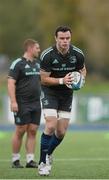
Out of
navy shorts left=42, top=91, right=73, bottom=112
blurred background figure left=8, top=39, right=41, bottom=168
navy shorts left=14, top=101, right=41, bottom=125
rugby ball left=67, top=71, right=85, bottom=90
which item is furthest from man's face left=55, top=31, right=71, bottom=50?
navy shorts left=14, top=101, right=41, bottom=125

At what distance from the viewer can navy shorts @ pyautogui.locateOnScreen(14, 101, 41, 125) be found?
50.3 feet

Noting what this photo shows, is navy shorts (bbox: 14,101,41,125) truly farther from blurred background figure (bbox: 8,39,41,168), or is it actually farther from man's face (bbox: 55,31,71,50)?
man's face (bbox: 55,31,71,50)

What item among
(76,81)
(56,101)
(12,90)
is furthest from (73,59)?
(12,90)

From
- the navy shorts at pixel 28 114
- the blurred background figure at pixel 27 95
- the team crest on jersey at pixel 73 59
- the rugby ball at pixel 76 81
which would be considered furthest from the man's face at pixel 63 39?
the navy shorts at pixel 28 114

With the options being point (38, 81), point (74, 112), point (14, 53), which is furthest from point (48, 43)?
point (38, 81)

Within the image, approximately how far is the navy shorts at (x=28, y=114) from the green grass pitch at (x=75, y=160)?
799 mm

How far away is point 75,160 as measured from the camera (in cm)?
1636

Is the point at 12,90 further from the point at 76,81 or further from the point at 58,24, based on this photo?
the point at 58,24

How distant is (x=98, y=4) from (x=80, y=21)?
Answer: 2359 millimetres

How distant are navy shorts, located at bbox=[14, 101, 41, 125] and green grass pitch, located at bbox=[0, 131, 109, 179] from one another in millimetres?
799

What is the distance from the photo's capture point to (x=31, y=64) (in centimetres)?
1531

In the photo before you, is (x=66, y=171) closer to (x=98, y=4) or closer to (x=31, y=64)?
(x=31, y=64)

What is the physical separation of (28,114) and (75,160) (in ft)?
5.10

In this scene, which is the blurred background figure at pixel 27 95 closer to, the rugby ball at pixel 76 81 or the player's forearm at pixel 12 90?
the player's forearm at pixel 12 90
